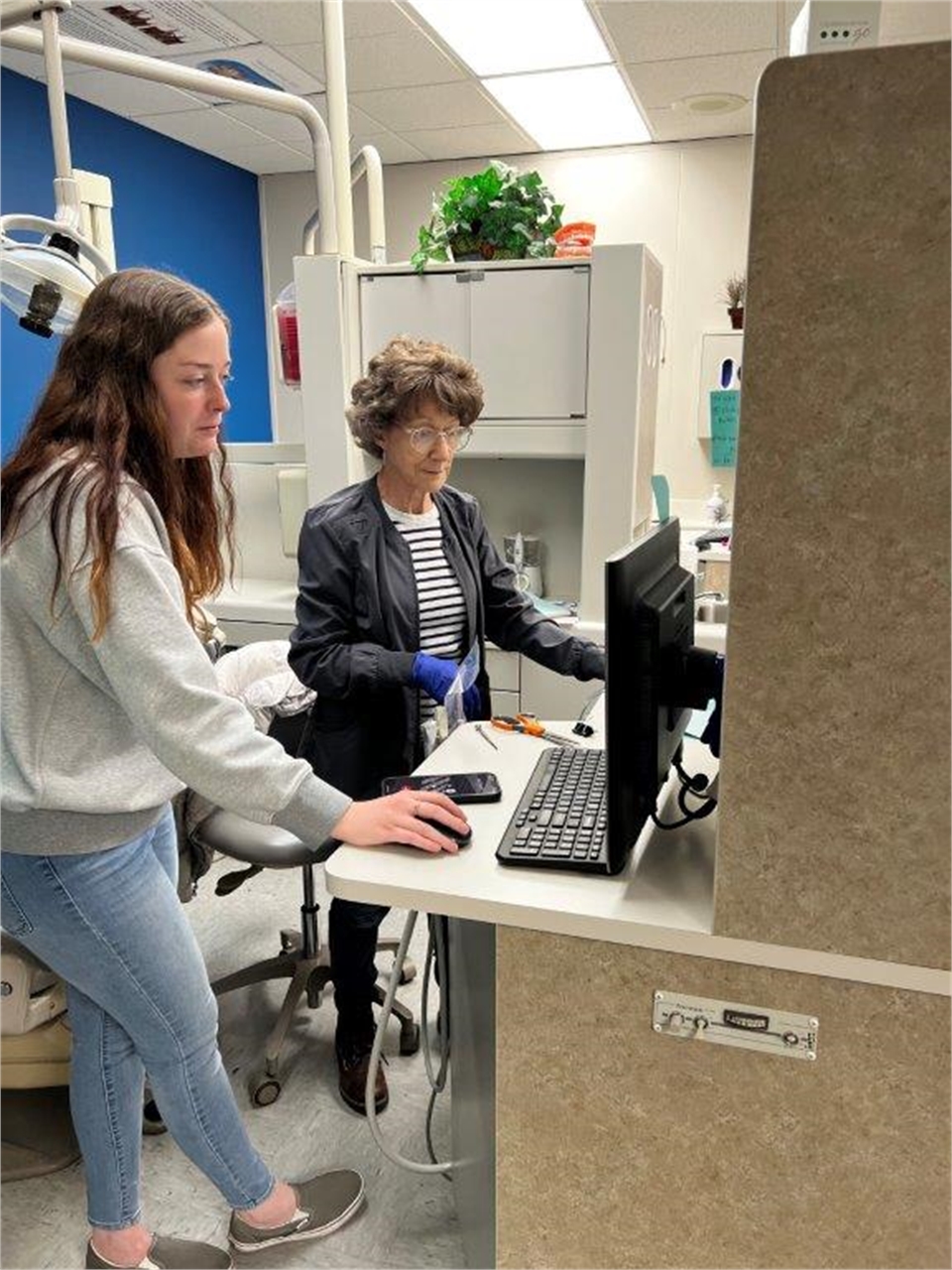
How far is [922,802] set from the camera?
759mm

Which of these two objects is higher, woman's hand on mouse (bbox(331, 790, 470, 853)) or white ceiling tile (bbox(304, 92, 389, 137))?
white ceiling tile (bbox(304, 92, 389, 137))

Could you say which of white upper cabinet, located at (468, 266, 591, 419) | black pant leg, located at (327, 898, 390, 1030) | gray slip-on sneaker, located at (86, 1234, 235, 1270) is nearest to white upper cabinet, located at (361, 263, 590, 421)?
white upper cabinet, located at (468, 266, 591, 419)

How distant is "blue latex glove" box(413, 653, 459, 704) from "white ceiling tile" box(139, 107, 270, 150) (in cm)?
384

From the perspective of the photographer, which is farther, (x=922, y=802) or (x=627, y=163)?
(x=627, y=163)

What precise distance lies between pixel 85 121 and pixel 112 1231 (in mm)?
4433

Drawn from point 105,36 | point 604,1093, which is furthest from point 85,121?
point 604,1093

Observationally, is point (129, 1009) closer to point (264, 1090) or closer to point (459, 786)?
point (459, 786)

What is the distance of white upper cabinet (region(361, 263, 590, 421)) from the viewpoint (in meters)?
2.40

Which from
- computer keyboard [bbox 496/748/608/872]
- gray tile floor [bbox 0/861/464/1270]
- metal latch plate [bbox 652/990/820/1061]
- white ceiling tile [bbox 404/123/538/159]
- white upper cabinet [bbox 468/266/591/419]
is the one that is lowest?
gray tile floor [bbox 0/861/464/1270]

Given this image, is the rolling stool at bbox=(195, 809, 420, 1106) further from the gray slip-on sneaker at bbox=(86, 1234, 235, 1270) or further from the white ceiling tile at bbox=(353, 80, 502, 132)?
the white ceiling tile at bbox=(353, 80, 502, 132)

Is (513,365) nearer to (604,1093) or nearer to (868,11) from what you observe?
(868,11)

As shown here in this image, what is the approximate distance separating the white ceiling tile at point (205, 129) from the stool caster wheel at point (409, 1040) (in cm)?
415

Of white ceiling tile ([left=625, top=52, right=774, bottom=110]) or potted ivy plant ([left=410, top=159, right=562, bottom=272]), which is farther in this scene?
white ceiling tile ([left=625, top=52, right=774, bottom=110])

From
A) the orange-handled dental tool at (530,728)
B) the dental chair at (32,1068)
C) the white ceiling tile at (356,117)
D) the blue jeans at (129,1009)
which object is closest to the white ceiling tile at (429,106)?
the white ceiling tile at (356,117)
